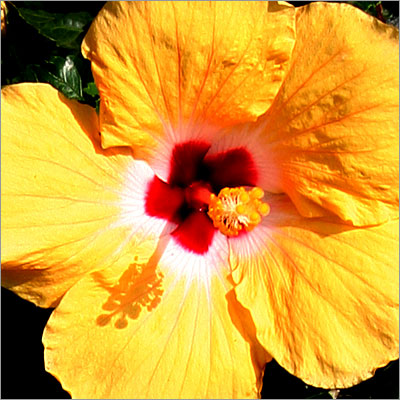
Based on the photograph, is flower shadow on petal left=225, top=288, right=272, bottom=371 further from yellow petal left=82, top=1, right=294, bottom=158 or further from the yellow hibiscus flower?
yellow petal left=82, top=1, right=294, bottom=158

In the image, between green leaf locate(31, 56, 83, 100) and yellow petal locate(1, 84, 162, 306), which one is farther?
green leaf locate(31, 56, 83, 100)

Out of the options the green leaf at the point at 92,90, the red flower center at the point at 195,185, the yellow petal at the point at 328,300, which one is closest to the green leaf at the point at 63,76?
the green leaf at the point at 92,90

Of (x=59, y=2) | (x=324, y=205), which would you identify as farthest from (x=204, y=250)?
(x=59, y=2)

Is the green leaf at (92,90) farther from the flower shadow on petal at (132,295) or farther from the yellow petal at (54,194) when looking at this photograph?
the flower shadow on petal at (132,295)

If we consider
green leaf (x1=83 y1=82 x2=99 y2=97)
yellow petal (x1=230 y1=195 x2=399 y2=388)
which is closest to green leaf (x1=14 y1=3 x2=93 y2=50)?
green leaf (x1=83 y1=82 x2=99 y2=97)

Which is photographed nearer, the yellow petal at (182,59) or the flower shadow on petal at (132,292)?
the yellow petal at (182,59)

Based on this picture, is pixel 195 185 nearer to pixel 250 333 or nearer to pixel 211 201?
pixel 211 201

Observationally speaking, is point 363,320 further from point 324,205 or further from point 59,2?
point 59,2
